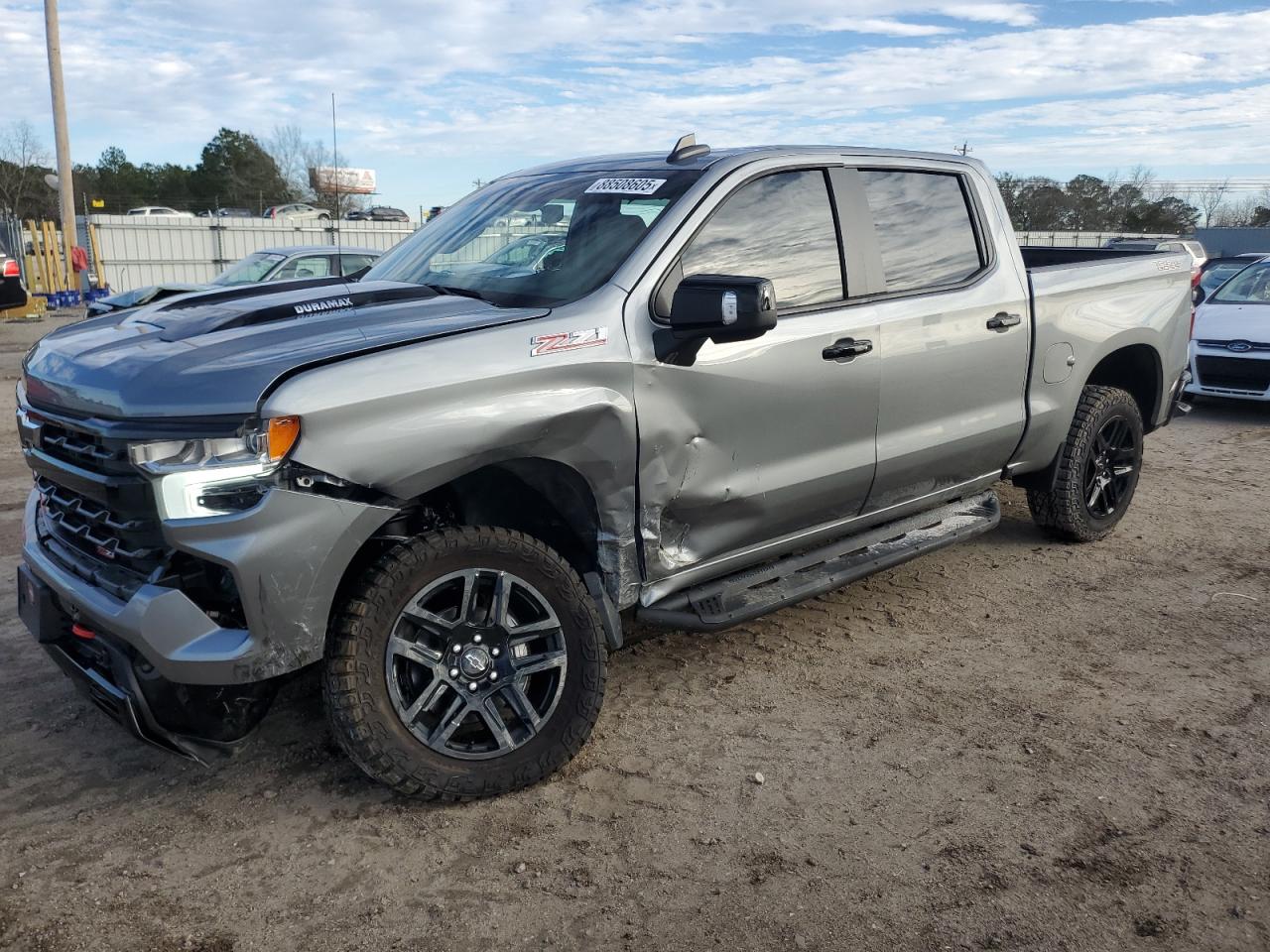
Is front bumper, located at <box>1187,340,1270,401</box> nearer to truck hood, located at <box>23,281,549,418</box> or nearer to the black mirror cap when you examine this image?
the black mirror cap

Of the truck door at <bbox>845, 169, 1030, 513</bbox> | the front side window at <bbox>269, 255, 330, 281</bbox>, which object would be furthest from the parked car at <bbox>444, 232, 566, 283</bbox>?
the front side window at <bbox>269, 255, 330, 281</bbox>

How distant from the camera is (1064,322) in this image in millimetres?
5207

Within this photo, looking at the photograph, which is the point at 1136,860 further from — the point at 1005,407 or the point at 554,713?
the point at 1005,407

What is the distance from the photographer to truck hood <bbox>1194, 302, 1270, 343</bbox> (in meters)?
10.3

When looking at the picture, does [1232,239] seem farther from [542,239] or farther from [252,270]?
[542,239]

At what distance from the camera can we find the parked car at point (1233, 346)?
33.7ft

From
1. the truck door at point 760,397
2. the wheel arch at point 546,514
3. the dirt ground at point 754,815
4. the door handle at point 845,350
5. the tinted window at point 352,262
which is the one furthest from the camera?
the tinted window at point 352,262

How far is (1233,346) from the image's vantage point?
34.1ft

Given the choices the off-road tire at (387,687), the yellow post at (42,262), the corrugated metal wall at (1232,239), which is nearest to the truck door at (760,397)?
the off-road tire at (387,687)

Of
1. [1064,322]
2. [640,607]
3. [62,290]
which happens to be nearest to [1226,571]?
[1064,322]

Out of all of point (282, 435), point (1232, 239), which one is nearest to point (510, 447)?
point (282, 435)

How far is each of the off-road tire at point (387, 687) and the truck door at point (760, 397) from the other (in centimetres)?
42

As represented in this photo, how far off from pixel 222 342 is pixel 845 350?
2.21 m

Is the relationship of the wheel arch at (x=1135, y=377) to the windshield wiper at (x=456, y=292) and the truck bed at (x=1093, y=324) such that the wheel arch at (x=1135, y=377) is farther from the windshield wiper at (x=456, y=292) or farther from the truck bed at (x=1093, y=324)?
the windshield wiper at (x=456, y=292)
